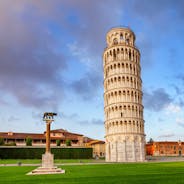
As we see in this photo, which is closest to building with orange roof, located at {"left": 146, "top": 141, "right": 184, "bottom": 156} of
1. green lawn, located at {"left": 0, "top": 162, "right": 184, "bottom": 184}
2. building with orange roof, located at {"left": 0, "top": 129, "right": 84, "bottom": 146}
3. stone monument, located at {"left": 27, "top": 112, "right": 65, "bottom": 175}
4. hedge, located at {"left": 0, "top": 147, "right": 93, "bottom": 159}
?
building with orange roof, located at {"left": 0, "top": 129, "right": 84, "bottom": 146}

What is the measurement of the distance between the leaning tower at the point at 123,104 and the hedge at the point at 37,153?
984 centimetres

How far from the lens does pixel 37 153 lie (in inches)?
3169

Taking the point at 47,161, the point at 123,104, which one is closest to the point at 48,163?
the point at 47,161

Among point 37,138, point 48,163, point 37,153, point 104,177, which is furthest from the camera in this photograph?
point 37,138

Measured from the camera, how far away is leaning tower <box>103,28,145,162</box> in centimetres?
7506

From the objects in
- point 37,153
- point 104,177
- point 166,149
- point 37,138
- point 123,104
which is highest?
point 123,104

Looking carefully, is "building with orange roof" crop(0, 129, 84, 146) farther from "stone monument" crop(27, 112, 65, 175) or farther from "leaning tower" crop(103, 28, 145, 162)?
"stone monument" crop(27, 112, 65, 175)

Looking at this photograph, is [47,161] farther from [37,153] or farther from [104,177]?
[37,153]

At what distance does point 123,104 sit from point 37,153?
2929 cm

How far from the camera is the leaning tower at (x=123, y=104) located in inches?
2955

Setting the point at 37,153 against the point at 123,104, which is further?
the point at 37,153

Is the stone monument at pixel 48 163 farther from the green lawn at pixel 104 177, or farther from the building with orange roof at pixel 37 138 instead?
the building with orange roof at pixel 37 138

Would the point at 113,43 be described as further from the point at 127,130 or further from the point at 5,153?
the point at 5,153

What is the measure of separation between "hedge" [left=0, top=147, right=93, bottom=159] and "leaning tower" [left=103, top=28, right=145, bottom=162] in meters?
9.84
